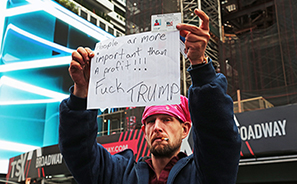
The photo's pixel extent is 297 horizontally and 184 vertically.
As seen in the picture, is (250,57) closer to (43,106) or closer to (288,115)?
(288,115)

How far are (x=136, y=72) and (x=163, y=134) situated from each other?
334 mm

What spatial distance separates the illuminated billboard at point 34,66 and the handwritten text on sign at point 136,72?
1329cm

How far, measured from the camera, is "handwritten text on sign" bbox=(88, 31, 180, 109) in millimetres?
1253

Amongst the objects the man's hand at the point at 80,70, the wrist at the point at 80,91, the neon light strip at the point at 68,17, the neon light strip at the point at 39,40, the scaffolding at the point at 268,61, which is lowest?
the wrist at the point at 80,91

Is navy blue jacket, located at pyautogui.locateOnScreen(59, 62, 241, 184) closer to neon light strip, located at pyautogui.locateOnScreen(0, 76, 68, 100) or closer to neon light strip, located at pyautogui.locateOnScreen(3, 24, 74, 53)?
neon light strip, located at pyautogui.locateOnScreen(0, 76, 68, 100)

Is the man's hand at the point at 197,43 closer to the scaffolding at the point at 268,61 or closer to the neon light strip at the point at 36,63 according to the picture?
the scaffolding at the point at 268,61

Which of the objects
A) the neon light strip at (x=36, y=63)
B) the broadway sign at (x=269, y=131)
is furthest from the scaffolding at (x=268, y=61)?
the neon light strip at (x=36, y=63)

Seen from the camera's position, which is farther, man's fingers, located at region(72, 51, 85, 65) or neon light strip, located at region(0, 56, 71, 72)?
neon light strip, located at region(0, 56, 71, 72)

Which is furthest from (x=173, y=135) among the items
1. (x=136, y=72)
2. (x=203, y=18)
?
(x=203, y=18)

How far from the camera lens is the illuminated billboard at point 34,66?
45.4ft

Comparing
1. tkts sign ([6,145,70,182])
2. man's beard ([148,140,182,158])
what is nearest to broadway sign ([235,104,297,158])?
man's beard ([148,140,182,158])

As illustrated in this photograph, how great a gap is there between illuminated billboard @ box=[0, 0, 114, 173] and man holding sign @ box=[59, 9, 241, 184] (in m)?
13.3

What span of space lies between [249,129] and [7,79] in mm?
12443

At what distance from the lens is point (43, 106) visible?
47.5ft
